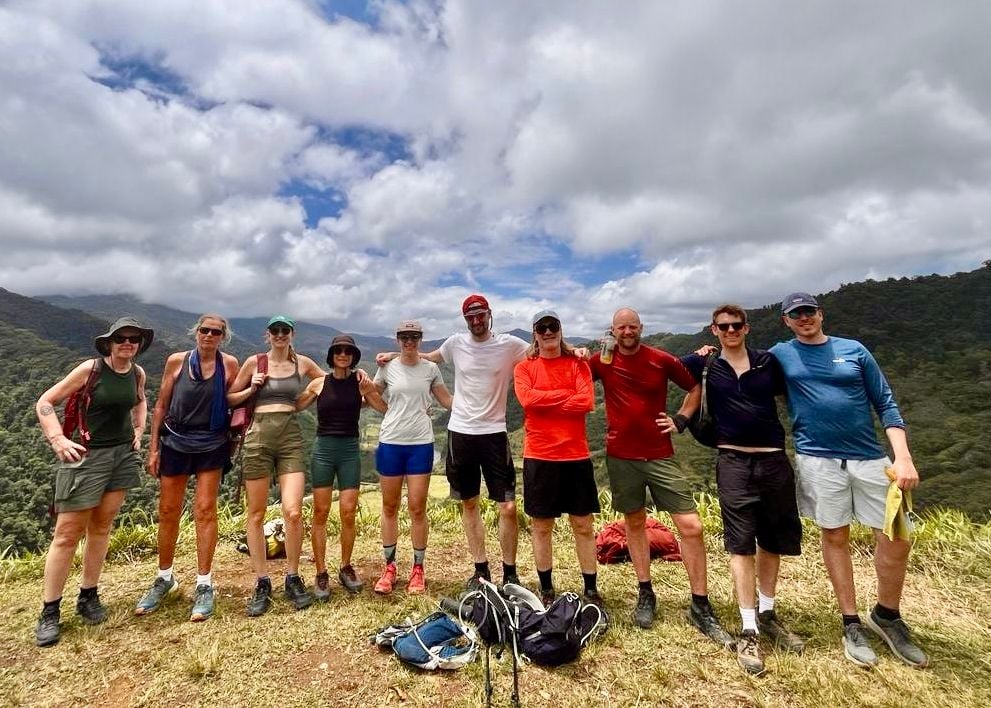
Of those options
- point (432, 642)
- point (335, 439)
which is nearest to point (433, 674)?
point (432, 642)

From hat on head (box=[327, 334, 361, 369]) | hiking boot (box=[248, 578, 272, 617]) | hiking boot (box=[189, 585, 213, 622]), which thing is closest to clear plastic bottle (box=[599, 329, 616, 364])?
hat on head (box=[327, 334, 361, 369])

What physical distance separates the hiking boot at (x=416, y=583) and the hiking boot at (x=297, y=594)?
3.23 feet

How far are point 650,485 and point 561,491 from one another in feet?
2.62

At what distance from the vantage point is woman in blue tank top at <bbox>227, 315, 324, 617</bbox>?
4.54 m

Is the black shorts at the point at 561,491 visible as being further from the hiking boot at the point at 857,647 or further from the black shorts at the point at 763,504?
the hiking boot at the point at 857,647

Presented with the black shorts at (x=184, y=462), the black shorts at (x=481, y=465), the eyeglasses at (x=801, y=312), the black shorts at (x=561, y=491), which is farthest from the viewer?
the black shorts at (x=481, y=465)

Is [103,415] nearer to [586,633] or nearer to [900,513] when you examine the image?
[586,633]

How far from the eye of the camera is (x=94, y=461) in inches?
164

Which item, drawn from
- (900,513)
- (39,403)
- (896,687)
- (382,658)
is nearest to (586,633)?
(382,658)

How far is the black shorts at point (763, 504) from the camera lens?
385cm

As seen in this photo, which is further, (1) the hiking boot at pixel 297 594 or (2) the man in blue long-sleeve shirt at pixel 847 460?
(1) the hiking boot at pixel 297 594

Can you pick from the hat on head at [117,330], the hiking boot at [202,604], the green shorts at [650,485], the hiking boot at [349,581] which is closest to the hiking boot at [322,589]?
the hiking boot at [349,581]

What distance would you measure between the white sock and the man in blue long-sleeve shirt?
693 mm

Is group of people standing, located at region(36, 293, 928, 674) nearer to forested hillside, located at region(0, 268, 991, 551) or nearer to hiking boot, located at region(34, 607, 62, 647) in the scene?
hiking boot, located at region(34, 607, 62, 647)
